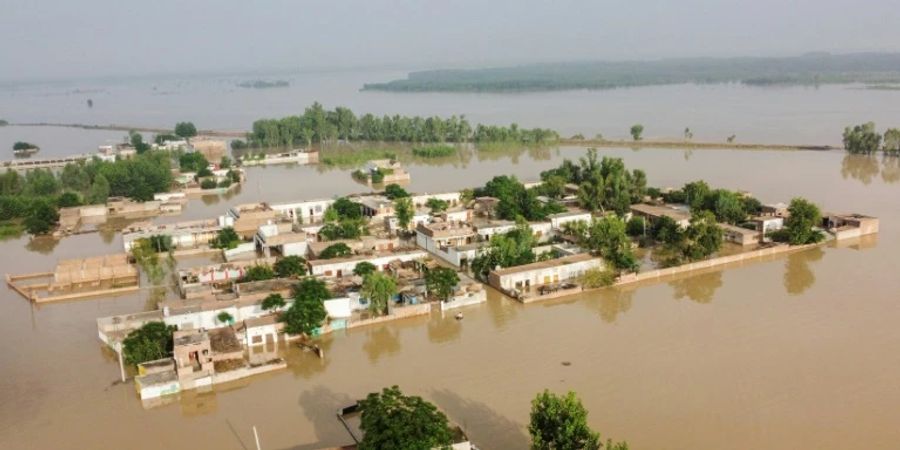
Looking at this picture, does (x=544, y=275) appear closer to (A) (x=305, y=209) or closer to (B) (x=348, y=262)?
(B) (x=348, y=262)

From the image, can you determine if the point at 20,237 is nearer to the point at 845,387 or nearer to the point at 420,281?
the point at 420,281

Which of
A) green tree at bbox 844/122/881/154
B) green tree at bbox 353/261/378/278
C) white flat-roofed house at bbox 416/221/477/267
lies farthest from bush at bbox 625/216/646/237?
green tree at bbox 844/122/881/154

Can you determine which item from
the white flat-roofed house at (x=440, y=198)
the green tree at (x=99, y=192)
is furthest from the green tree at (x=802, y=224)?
the green tree at (x=99, y=192)

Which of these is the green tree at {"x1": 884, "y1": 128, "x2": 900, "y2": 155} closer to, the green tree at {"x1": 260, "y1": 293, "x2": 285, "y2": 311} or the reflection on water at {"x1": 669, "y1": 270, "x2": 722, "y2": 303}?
the reflection on water at {"x1": 669, "y1": 270, "x2": 722, "y2": 303}

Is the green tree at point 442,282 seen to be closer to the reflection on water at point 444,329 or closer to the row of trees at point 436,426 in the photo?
the reflection on water at point 444,329

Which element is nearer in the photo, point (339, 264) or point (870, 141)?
point (339, 264)

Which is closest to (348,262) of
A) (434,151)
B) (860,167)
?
(434,151)
